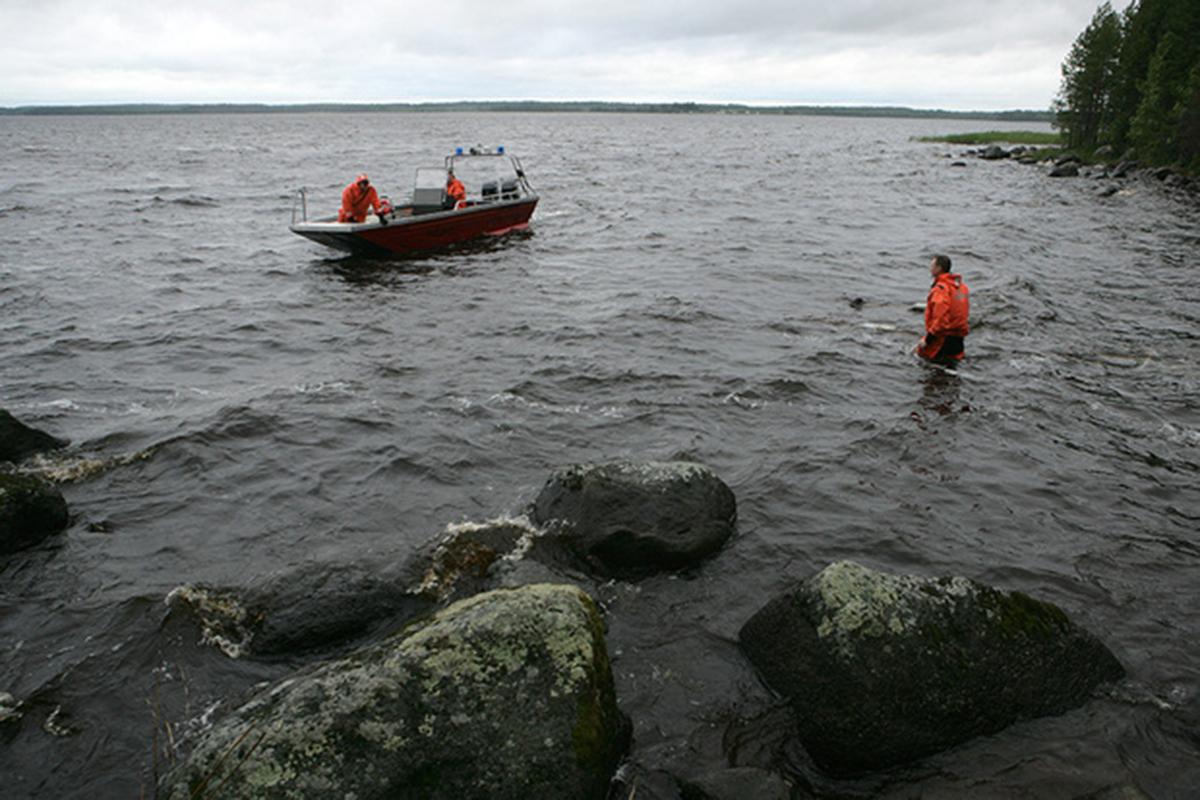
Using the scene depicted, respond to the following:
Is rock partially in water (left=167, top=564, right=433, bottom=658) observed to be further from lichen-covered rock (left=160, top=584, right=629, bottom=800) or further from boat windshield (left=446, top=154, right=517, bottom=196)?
boat windshield (left=446, top=154, right=517, bottom=196)

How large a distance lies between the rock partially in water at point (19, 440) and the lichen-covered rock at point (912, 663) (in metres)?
8.36

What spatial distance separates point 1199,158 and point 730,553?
48677mm

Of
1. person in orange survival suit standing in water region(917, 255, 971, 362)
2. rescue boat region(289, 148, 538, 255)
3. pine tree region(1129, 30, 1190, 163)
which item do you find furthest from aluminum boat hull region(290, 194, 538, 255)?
pine tree region(1129, 30, 1190, 163)

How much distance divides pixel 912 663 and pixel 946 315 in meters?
8.13

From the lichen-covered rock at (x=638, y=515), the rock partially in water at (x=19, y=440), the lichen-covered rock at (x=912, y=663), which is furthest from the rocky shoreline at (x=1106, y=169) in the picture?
the rock partially in water at (x=19, y=440)

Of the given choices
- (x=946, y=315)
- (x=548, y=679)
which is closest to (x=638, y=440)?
(x=548, y=679)

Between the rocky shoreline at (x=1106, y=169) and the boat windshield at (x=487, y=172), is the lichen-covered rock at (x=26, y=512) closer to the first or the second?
the boat windshield at (x=487, y=172)

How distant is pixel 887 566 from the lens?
654 cm

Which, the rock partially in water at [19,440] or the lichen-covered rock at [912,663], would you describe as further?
the rock partially in water at [19,440]

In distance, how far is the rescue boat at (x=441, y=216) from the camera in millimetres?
18531

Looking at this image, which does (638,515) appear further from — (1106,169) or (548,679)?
(1106,169)

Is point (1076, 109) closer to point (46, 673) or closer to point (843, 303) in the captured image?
point (843, 303)

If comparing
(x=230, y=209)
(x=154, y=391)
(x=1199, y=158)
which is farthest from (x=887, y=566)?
(x=1199, y=158)

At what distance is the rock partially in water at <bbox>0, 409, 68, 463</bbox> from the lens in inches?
318
